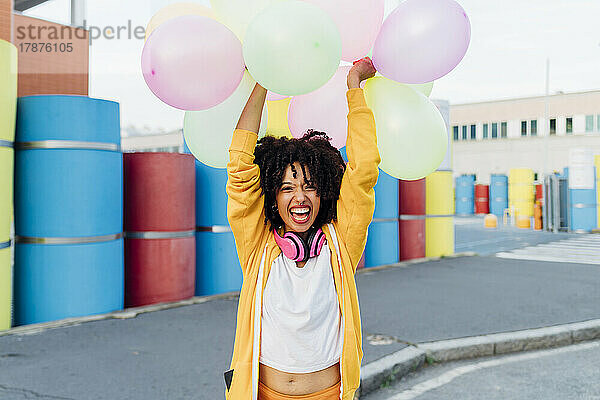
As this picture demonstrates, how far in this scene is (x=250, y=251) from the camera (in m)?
2.06

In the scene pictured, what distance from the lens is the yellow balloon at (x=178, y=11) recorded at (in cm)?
238

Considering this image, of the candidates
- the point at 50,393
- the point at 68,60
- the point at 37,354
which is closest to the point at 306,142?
the point at 50,393

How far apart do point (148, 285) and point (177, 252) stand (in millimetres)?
490

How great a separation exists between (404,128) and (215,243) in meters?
5.03

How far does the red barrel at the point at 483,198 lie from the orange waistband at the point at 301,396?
97.3 feet

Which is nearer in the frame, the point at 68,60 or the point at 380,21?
the point at 380,21

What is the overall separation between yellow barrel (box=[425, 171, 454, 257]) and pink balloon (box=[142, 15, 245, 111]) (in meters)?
8.92

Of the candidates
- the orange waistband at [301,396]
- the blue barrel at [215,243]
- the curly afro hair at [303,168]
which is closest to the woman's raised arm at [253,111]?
the curly afro hair at [303,168]

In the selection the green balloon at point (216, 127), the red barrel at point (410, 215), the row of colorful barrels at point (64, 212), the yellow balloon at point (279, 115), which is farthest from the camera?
the red barrel at point (410, 215)

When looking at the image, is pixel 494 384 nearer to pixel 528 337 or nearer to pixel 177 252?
pixel 528 337

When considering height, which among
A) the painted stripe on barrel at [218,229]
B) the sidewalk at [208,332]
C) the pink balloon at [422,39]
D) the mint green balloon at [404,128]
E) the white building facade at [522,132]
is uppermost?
the white building facade at [522,132]

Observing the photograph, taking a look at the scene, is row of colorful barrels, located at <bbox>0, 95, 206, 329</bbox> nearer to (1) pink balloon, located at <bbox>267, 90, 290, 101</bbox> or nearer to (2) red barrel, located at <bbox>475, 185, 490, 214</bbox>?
(1) pink balloon, located at <bbox>267, 90, 290, 101</bbox>

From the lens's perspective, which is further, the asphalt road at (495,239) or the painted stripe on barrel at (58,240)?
the asphalt road at (495,239)

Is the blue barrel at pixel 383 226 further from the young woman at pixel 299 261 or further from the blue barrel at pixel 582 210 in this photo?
the blue barrel at pixel 582 210
